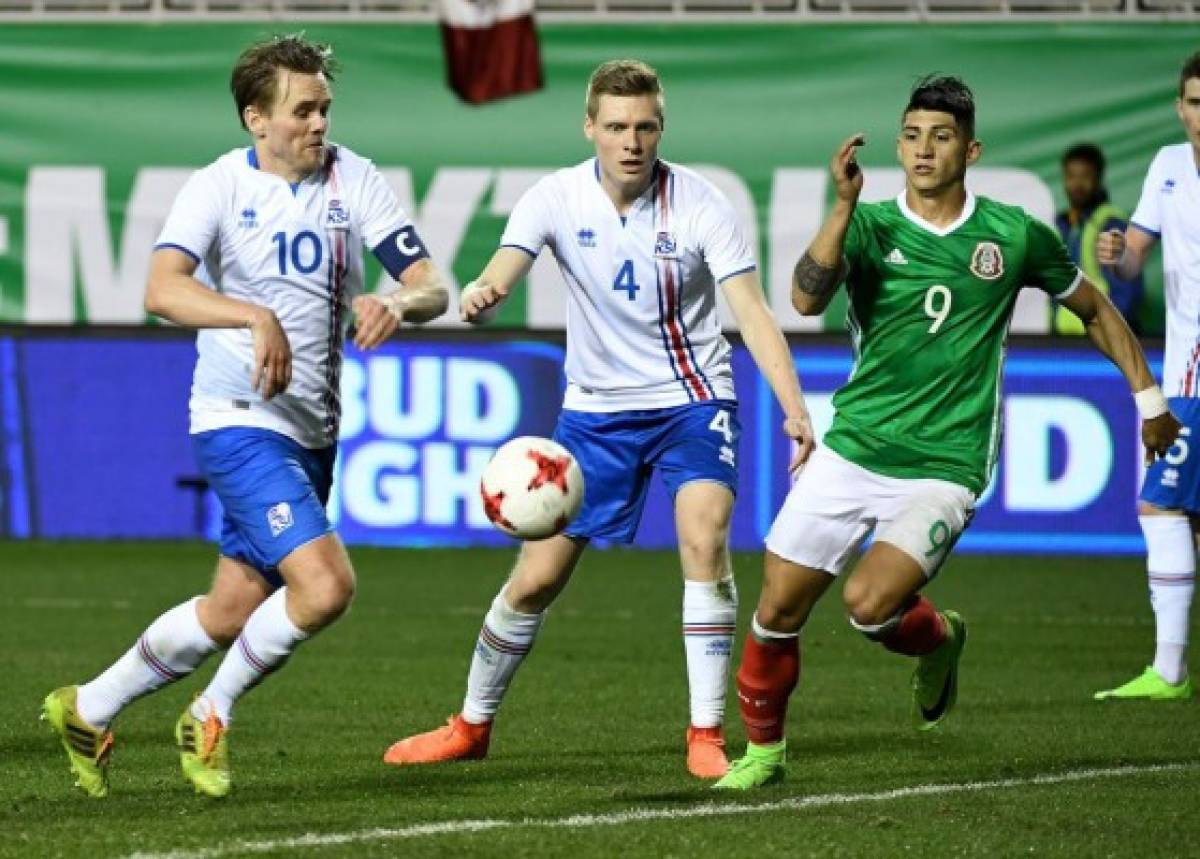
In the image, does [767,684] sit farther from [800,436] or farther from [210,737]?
[210,737]

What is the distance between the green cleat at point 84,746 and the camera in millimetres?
7473

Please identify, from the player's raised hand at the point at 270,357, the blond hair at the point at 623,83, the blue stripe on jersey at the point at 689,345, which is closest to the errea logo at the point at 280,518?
the player's raised hand at the point at 270,357

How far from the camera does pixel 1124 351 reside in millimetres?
8156

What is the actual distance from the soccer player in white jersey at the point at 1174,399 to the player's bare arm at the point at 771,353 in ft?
8.44

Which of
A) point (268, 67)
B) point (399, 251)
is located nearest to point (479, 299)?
point (399, 251)

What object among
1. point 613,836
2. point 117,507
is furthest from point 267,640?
point 117,507

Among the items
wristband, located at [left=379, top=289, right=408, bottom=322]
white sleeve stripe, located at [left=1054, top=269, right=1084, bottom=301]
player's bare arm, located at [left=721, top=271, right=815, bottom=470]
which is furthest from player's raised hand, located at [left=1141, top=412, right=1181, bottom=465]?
wristband, located at [left=379, top=289, right=408, bottom=322]

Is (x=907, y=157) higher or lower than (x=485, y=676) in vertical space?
higher

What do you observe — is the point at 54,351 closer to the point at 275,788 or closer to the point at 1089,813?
the point at 275,788

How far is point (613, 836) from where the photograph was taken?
6.64 metres

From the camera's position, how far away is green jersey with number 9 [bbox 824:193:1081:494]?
7883 mm

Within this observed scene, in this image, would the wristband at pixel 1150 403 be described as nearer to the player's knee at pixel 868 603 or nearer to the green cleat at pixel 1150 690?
the player's knee at pixel 868 603

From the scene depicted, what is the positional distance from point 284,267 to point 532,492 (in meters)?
0.96

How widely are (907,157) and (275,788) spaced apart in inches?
102
